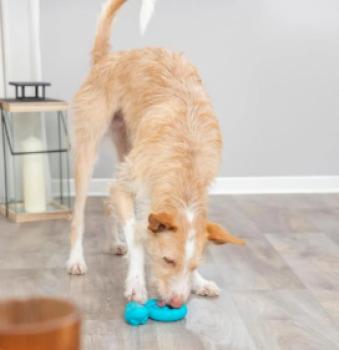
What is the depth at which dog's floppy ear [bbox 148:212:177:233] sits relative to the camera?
1.76m

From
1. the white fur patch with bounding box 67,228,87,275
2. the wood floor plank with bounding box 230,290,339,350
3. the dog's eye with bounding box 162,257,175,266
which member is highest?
the dog's eye with bounding box 162,257,175,266

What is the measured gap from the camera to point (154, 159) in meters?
2.03

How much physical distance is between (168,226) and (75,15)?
7.48ft

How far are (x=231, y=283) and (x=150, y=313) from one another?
20.1 inches

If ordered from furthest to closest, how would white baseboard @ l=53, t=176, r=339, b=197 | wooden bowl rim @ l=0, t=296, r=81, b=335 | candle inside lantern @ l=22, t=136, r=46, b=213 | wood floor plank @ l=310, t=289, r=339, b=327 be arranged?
1. white baseboard @ l=53, t=176, r=339, b=197
2. candle inside lantern @ l=22, t=136, r=46, b=213
3. wood floor plank @ l=310, t=289, r=339, b=327
4. wooden bowl rim @ l=0, t=296, r=81, b=335

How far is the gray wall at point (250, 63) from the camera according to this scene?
11.9 ft

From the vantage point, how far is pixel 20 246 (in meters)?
2.70

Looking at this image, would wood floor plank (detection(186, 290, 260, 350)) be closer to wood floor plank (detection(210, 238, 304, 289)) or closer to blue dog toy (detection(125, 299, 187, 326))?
blue dog toy (detection(125, 299, 187, 326))

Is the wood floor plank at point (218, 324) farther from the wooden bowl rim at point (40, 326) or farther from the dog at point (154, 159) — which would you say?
the wooden bowl rim at point (40, 326)

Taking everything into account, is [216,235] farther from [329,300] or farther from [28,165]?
[28,165]

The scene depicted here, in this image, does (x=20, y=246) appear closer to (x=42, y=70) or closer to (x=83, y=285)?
(x=83, y=285)

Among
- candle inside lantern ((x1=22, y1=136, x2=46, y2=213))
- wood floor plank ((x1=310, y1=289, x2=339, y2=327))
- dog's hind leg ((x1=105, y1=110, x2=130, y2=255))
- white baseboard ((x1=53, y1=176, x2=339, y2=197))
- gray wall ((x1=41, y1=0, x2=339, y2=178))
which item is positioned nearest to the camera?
wood floor plank ((x1=310, y1=289, x2=339, y2=327))

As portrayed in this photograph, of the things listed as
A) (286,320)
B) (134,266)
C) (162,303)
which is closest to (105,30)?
(134,266)

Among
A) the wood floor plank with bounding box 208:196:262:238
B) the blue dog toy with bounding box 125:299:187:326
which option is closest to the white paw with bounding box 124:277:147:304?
the blue dog toy with bounding box 125:299:187:326
